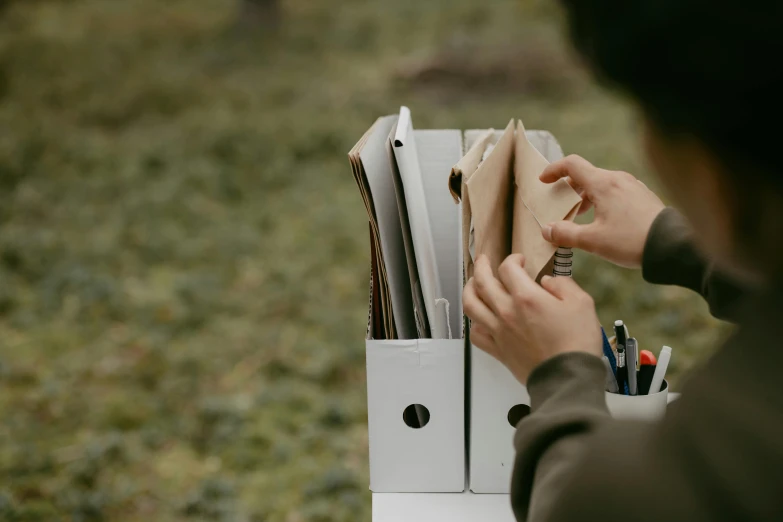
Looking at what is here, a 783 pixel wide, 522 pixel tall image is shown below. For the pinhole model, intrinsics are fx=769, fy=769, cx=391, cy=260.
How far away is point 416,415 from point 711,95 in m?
0.72

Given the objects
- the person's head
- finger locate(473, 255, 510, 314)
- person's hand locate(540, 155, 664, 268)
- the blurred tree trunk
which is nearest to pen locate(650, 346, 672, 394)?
person's hand locate(540, 155, 664, 268)

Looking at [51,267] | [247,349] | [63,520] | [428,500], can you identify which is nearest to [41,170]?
[51,267]

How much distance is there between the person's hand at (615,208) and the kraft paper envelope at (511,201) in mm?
43

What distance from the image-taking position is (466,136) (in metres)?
1.29

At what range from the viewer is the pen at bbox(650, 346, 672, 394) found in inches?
35.8

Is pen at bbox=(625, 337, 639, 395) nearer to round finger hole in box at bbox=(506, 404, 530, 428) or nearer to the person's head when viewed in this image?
round finger hole in box at bbox=(506, 404, 530, 428)

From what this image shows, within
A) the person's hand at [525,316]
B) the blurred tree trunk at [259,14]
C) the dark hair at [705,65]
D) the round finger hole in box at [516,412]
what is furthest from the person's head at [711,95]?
the blurred tree trunk at [259,14]

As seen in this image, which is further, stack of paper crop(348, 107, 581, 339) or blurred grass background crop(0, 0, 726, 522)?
blurred grass background crop(0, 0, 726, 522)

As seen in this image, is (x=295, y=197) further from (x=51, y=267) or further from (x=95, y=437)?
(x=95, y=437)

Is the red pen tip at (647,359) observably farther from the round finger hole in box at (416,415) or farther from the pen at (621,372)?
the round finger hole in box at (416,415)

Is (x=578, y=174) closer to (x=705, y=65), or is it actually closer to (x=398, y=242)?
(x=398, y=242)

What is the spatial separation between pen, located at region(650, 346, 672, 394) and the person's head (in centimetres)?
42

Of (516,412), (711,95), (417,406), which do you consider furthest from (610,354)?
(711,95)

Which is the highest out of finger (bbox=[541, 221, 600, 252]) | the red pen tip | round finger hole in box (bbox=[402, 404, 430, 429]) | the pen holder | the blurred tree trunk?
the blurred tree trunk
